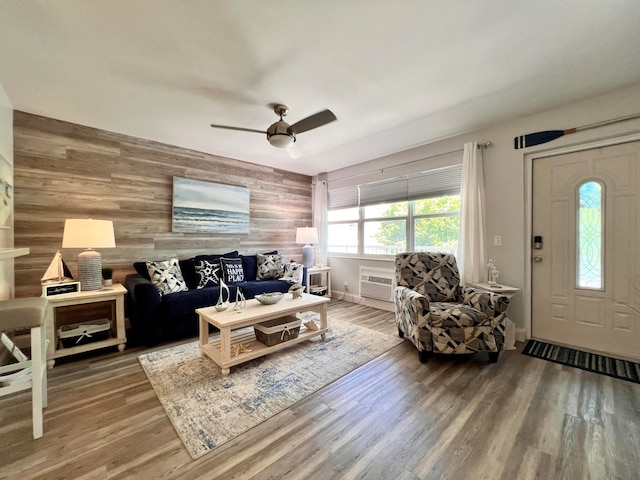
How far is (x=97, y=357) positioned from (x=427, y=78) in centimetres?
388

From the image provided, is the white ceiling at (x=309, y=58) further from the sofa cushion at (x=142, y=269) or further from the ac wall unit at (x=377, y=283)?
the ac wall unit at (x=377, y=283)

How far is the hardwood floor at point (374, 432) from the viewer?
1288 millimetres

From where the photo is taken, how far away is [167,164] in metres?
3.57

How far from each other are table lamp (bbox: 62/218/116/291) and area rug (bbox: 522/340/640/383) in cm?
427

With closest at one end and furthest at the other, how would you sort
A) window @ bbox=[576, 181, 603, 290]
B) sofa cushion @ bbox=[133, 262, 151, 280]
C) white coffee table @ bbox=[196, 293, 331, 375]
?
white coffee table @ bbox=[196, 293, 331, 375]
window @ bbox=[576, 181, 603, 290]
sofa cushion @ bbox=[133, 262, 151, 280]

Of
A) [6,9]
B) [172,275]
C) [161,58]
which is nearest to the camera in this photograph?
[6,9]

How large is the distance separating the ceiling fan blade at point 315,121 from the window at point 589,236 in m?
2.59

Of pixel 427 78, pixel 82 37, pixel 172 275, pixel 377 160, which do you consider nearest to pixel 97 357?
pixel 172 275

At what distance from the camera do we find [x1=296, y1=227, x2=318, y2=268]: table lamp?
457 cm

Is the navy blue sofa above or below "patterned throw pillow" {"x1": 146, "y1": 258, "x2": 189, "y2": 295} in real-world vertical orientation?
below

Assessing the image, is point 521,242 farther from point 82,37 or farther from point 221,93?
point 82,37

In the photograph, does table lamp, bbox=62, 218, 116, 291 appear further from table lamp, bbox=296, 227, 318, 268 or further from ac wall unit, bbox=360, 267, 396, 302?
ac wall unit, bbox=360, 267, 396, 302

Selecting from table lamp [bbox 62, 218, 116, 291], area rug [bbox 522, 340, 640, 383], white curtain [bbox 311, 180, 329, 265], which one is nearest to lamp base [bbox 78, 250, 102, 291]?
Answer: table lamp [bbox 62, 218, 116, 291]

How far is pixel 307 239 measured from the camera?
15.0ft
